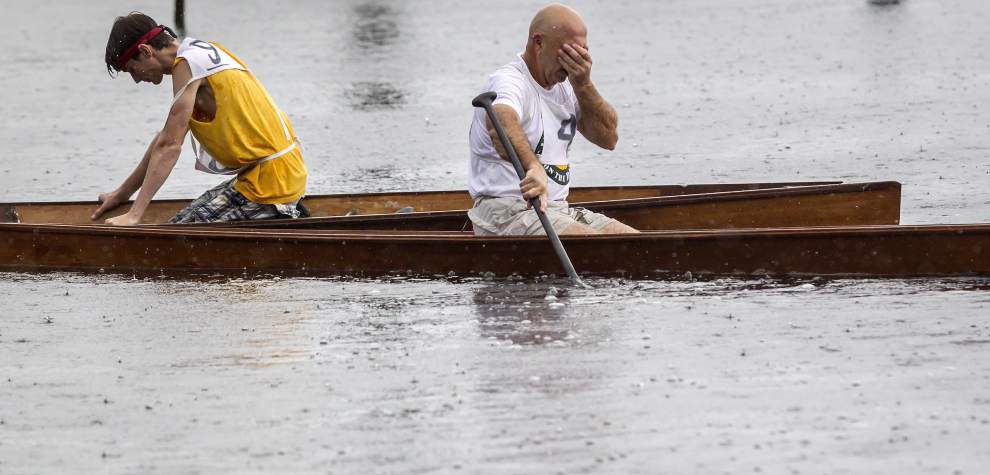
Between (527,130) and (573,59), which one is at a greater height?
(573,59)

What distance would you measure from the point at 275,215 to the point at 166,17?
2389 centimetres

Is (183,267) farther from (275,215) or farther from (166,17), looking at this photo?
(166,17)

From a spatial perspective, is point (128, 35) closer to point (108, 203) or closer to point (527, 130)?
point (108, 203)

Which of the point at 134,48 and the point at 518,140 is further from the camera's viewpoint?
the point at 134,48

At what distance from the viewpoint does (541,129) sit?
345 inches

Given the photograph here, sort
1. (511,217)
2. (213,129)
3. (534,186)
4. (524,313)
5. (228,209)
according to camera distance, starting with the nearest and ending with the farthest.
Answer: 1. (524,313)
2. (534,186)
3. (511,217)
4. (213,129)
5. (228,209)

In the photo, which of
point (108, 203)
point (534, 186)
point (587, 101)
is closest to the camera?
point (534, 186)

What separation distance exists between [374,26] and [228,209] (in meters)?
19.6

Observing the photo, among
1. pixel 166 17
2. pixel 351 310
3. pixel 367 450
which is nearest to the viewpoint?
pixel 367 450

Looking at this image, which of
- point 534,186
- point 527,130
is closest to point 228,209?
point 527,130

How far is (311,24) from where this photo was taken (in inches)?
1190

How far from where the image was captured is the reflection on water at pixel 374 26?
26.2m

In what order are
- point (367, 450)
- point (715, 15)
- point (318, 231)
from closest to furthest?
point (367, 450)
point (318, 231)
point (715, 15)

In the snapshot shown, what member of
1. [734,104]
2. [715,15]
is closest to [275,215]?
[734,104]
